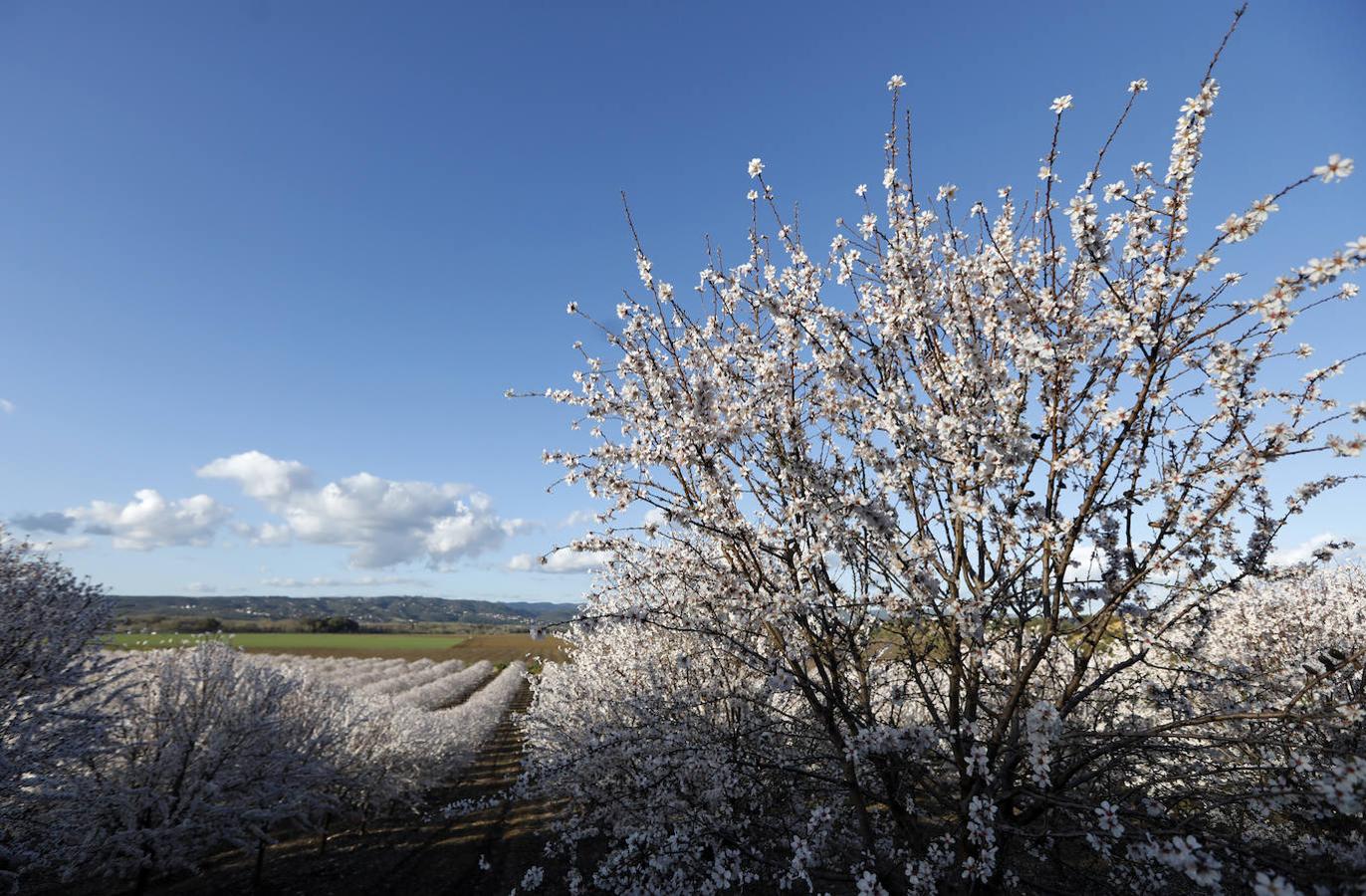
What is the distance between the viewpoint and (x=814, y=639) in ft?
14.6

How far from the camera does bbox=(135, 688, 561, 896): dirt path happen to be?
15.8 metres

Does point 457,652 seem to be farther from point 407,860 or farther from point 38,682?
point 38,682

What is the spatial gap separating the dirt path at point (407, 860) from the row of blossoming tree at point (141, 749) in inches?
43.9

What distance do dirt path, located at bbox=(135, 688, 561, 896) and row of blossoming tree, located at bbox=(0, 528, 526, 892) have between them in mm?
1115

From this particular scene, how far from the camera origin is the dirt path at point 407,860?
15.8m

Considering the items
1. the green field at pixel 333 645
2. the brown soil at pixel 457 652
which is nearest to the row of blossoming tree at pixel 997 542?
the brown soil at pixel 457 652

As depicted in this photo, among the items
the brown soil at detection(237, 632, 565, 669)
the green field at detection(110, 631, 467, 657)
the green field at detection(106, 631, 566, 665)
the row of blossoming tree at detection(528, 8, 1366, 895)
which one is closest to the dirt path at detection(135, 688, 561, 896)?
the row of blossoming tree at detection(528, 8, 1366, 895)

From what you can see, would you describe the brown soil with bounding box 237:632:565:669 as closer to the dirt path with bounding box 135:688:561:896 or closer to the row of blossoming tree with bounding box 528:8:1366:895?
the dirt path with bounding box 135:688:561:896

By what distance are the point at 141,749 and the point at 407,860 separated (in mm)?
8511

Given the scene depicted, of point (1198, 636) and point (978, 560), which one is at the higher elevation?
point (978, 560)

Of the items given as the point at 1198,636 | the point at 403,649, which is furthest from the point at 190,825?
the point at 403,649

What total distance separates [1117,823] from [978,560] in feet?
5.46

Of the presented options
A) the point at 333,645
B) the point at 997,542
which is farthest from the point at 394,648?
the point at 997,542

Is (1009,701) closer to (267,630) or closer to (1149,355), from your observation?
(1149,355)
